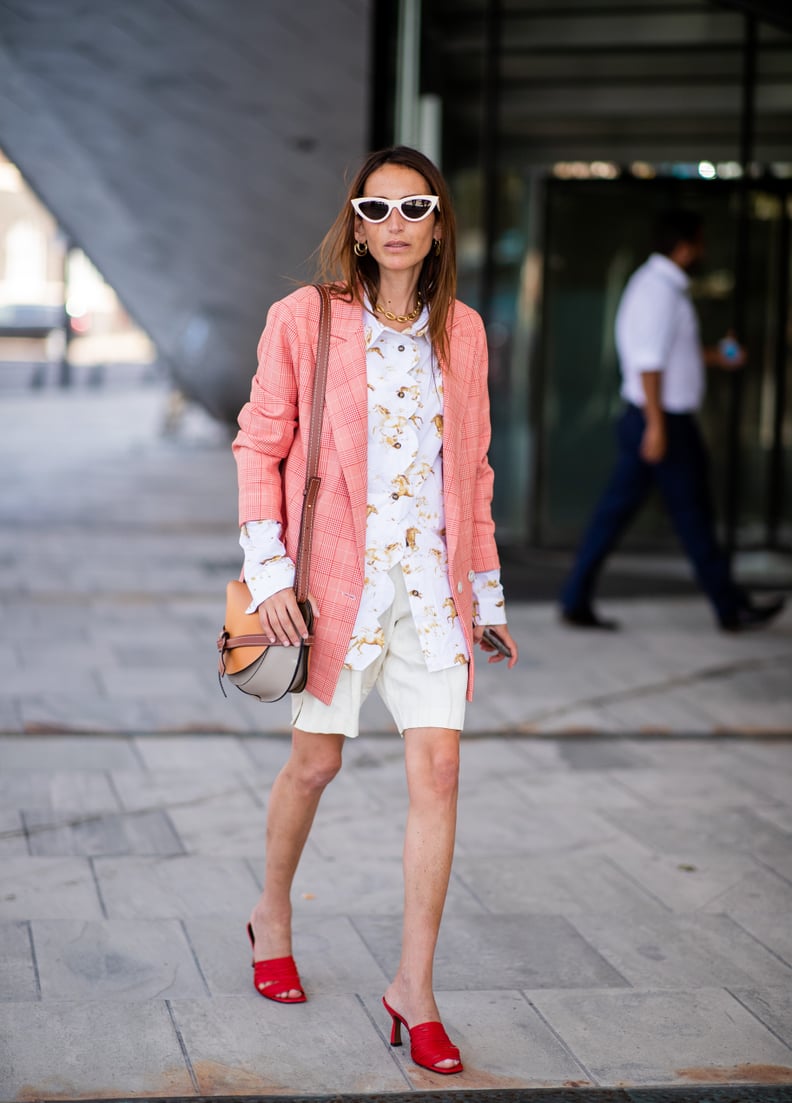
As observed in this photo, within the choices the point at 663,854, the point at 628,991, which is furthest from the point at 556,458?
the point at 628,991

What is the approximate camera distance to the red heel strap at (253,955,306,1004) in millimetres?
3432

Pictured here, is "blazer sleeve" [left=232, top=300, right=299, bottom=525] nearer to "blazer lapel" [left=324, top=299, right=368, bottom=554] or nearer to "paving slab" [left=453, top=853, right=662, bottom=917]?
"blazer lapel" [left=324, top=299, right=368, bottom=554]

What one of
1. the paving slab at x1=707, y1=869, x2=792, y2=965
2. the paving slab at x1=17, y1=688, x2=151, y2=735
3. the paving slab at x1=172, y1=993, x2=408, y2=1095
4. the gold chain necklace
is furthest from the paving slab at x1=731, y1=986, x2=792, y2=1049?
the paving slab at x1=17, y1=688, x2=151, y2=735

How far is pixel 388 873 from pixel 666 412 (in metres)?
3.62

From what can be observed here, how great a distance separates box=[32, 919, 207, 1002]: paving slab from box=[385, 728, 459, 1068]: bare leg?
1.83ft

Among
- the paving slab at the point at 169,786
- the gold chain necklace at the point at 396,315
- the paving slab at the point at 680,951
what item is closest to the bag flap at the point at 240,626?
the gold chain necklace at the point at 396,315

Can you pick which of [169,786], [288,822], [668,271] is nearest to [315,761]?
[288,822]

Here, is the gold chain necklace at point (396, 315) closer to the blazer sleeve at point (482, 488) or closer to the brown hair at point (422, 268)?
the brown hair at point (422, 268)

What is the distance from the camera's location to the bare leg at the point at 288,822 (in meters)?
3.35

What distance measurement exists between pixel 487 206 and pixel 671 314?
2.10m

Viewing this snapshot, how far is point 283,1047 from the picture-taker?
3201 millimetres

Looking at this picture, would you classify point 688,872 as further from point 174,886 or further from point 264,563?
point 264,563

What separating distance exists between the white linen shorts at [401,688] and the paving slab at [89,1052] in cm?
71

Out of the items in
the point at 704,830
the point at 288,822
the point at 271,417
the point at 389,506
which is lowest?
the point at 704,830
